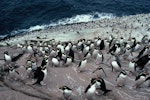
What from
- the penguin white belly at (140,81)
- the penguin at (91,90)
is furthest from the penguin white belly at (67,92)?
the penguin white belly at (140,81)

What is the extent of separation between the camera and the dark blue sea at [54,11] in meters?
47.7

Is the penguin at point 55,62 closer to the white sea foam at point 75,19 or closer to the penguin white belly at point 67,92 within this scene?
the penguin white belly at point 67,92

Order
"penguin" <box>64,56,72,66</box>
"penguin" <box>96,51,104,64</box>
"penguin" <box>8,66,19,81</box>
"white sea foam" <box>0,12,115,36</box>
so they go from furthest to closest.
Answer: "white sea foam" <box>0,12,115,36</box>
"penguin" <box>96,51,104,64</box>
"penguin" <box>64,56,72,66</box>
"penguin" <box>8,66,19,81</box>

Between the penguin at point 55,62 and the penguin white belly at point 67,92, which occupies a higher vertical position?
the penguin at point 55,62

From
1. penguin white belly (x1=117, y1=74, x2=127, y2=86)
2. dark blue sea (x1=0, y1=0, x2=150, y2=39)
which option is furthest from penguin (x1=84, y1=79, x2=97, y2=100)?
dark blue sea (x1=0, y1=0, x2=150, y2=39)

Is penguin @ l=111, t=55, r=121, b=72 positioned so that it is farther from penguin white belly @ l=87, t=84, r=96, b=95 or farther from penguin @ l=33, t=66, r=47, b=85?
penguin @ l=33, t=66, r=47, b=85

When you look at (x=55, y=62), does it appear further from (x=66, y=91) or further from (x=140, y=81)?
(x=140, y=81)

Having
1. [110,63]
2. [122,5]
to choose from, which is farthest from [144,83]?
[122,5]

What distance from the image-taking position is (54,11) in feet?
170

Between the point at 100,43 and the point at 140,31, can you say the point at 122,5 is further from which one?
the point at 100,43

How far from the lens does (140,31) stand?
34.8 meters

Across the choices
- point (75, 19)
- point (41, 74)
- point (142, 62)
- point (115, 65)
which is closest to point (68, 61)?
point (41, 74)

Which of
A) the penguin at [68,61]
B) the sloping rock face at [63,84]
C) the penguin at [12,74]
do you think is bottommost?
the sloping rock face at [63,84]

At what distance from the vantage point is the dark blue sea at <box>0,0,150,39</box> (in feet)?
156
